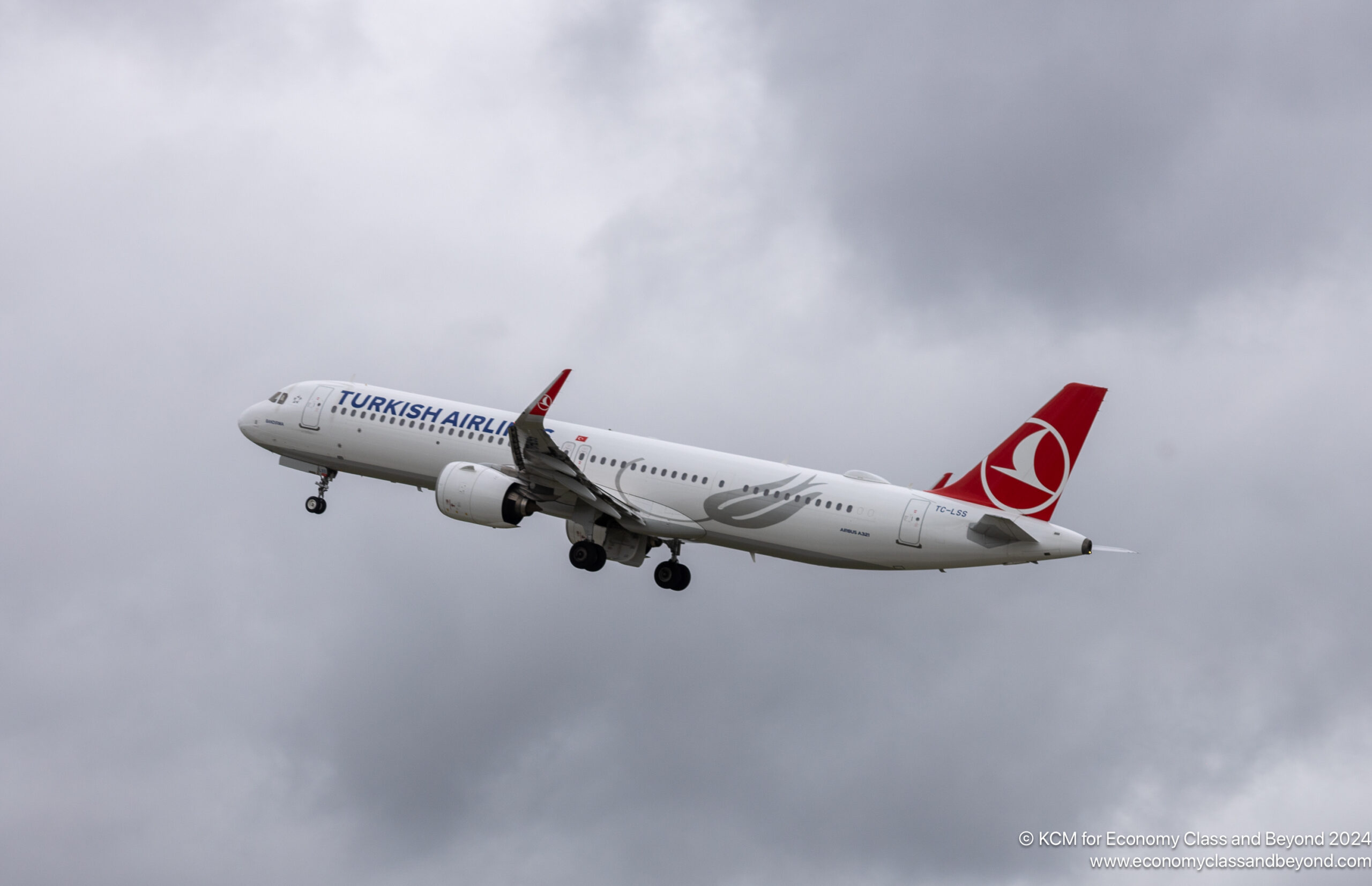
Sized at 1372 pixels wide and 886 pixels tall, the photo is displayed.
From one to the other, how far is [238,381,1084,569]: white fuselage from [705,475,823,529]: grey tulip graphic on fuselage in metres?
0.04

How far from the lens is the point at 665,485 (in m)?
50.3

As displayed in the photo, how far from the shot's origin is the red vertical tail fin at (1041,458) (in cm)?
4566

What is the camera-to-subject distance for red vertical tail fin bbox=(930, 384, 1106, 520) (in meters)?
45.7

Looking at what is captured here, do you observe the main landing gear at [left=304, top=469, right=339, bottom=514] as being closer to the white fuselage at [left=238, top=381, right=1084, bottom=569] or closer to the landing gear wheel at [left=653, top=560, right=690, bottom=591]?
the white fuselage at [left=238, top=381, right=1084, bottom=569]

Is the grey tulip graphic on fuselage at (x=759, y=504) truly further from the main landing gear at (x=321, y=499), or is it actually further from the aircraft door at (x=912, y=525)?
the main landing gear at (x=321, y=499)

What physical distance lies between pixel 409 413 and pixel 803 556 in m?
15.3

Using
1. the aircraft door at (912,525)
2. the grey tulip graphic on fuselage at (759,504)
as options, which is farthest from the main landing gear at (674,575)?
the aircraft door at (912,525)

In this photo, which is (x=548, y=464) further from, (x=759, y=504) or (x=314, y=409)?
(x=314, y=409)

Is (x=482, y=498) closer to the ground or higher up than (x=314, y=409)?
closer to the ground

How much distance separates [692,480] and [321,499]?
15.6 metres

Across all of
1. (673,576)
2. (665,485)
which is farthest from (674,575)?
(665,485)

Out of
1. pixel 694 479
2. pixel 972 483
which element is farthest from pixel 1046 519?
pixel 694 479

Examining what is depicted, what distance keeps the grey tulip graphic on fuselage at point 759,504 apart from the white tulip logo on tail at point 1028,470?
18.1ft

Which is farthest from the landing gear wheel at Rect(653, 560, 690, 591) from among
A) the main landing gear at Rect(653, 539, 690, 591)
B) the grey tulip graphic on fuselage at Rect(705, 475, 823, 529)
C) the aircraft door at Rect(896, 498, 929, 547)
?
the aircraft door at Rect(896, 498, 929, 547)
